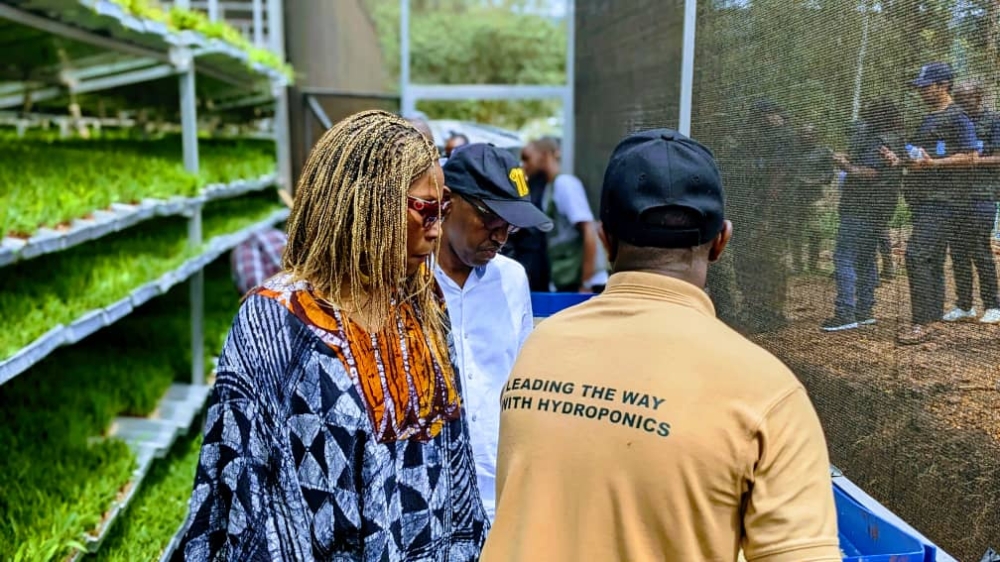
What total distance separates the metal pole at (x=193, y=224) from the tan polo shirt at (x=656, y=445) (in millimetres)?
3787

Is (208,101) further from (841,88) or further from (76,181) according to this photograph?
(841,88)

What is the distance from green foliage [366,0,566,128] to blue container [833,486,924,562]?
5.57 meters

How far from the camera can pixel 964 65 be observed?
1.55m

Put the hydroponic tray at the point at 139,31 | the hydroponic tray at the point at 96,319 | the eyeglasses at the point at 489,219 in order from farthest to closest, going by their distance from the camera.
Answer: the hydroponic tray at the point at 139,31, the hydroponic tray at the point at 96,319, the eyeglasses at the point at 489,219

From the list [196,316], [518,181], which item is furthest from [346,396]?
[196,316]

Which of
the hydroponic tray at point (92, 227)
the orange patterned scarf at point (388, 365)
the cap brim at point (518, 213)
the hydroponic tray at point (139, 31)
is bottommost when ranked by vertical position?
the orange patterned scarf at point (388, 365)

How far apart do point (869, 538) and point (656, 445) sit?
78cm

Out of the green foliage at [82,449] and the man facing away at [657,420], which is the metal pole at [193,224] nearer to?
the green foliage at [82,449]

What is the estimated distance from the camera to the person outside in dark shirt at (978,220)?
150 cm

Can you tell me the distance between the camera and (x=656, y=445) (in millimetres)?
1086

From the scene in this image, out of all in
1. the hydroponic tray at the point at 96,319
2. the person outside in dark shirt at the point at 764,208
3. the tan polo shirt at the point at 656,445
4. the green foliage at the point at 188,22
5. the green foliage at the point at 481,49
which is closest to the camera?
the tan polo shirt at the point at 656,445

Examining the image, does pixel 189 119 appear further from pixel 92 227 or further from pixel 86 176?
pixel 92 227

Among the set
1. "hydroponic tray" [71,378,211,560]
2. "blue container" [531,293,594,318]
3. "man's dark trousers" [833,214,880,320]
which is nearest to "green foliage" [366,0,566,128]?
"hydroponic tray" [71,378,211,560]

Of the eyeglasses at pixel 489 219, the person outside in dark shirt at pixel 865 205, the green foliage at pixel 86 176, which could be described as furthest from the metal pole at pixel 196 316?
the person outside in dark shirt at pixel 865 205
